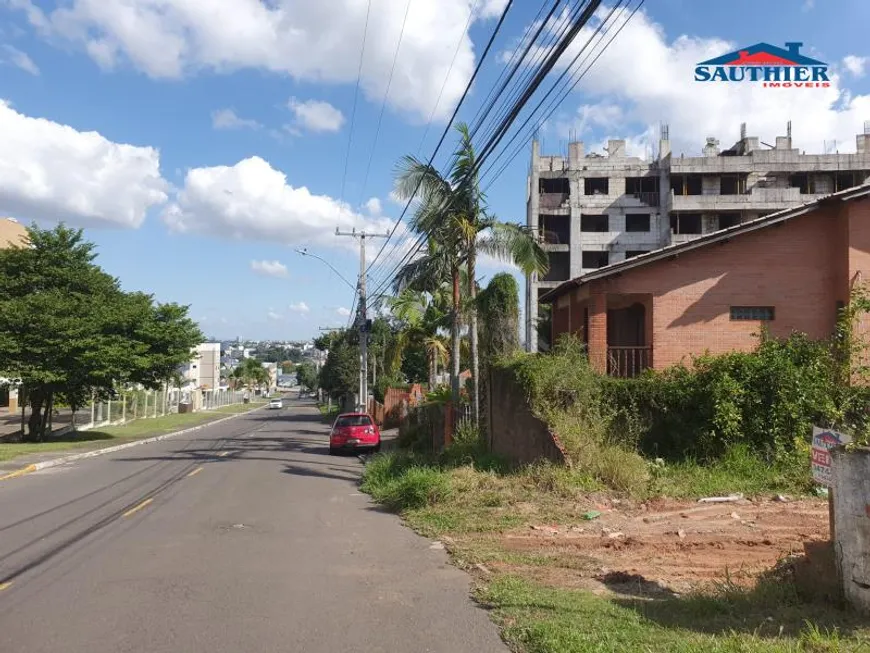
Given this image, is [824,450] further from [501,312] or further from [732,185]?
[732,185]

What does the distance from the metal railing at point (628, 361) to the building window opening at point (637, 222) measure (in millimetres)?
41994

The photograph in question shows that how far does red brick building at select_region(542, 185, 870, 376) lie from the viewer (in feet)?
60.5

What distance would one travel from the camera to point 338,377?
6162 centimetres

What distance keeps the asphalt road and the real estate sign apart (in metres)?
3.06

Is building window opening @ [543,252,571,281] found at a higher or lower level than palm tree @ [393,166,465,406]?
higher

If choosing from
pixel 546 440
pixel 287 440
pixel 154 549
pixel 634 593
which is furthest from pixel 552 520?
pixel 287 440

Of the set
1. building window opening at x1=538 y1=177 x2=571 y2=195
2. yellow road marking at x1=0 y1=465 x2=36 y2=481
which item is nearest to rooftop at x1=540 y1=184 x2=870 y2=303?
yellow road marking at x1=0 y1=465 x2=36 y2=481

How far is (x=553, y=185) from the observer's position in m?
61.1

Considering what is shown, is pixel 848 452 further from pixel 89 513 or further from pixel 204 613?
pixel 89 513

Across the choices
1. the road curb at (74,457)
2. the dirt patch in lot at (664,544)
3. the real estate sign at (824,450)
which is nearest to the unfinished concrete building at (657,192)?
the road curb at (74,457)

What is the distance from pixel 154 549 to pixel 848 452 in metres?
7.93

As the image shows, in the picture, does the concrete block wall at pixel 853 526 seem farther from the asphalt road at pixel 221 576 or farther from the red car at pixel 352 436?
the red car at pixel 352 436

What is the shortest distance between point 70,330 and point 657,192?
145 ft

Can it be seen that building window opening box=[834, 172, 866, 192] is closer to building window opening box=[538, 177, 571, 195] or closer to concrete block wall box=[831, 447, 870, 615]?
building window opening box=[538, 177, 571, 195]
